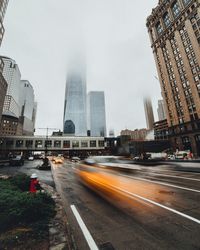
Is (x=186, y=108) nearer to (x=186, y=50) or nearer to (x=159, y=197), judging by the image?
(x=186, y=50)

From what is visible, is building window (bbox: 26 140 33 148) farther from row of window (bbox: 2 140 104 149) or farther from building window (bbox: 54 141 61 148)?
building window (bbox: 54 141 61 148)

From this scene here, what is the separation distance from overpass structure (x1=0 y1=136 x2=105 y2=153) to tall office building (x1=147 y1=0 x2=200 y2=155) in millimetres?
51509

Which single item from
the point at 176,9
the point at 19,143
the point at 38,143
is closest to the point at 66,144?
the point at 38,143

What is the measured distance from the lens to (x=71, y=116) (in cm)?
19425

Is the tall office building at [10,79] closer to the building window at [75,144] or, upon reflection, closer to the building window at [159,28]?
the building window at [75,144]

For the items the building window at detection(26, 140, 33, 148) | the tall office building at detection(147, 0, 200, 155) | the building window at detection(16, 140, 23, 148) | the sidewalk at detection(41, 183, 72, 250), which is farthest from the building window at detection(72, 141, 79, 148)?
the sidewalk at detection(41, 183, 72, 250)

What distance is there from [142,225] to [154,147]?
266 feet

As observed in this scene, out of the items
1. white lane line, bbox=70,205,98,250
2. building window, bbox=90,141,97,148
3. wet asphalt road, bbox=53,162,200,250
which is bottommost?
wet asphalt road, bbox=53,162,200,250

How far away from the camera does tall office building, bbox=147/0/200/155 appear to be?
54.2 metres

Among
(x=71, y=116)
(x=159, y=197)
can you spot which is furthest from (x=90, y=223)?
(x=71, y=116)

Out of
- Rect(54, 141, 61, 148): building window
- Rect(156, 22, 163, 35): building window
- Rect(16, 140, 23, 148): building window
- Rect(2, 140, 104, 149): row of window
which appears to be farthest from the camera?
Result: Rect(54, 141, 61, 148): building window

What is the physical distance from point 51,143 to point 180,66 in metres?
84.3

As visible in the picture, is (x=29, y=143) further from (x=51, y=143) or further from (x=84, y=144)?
(x=84, y=144)

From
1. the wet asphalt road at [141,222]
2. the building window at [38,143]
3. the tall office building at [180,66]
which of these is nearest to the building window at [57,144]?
the building window at [38,143]
